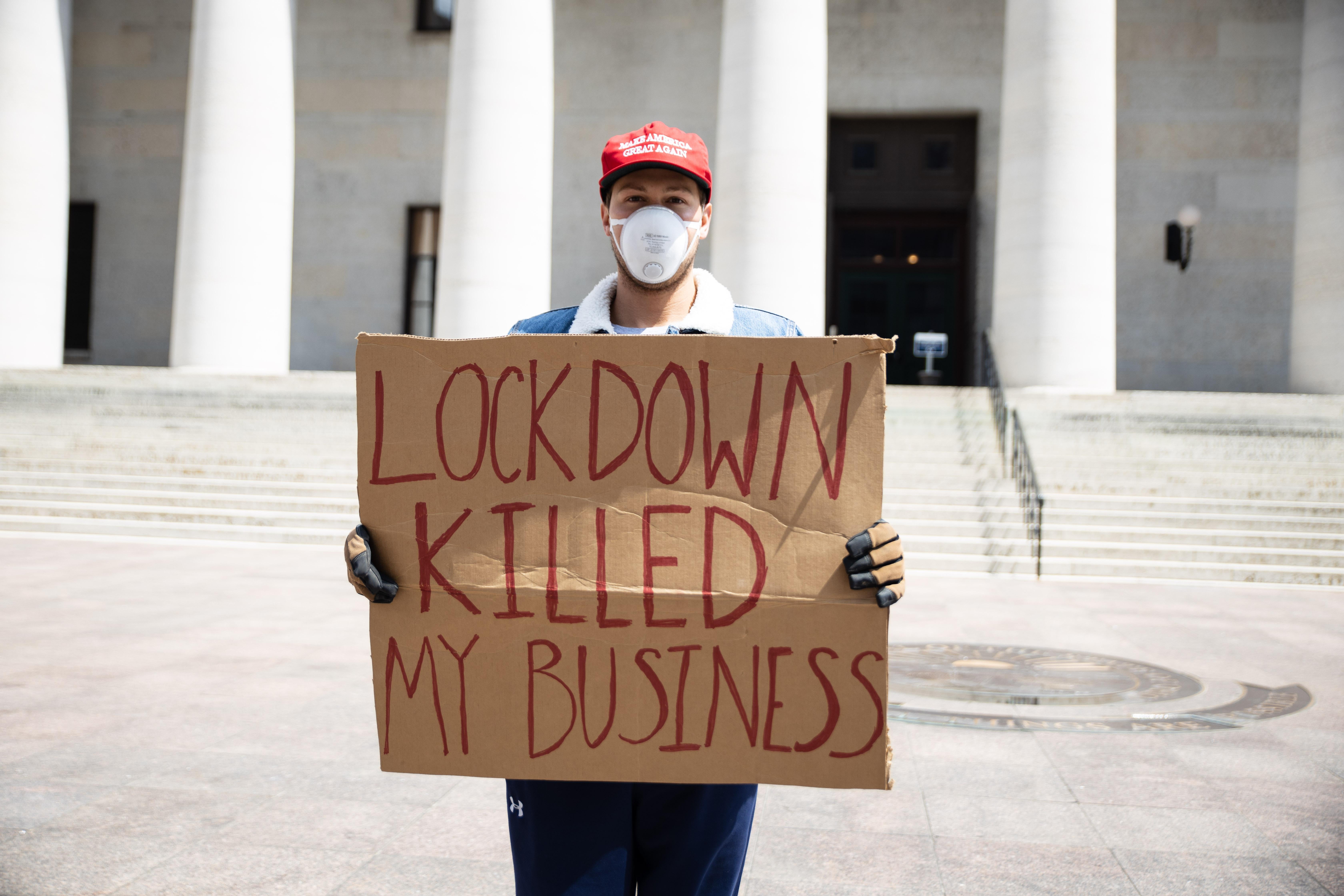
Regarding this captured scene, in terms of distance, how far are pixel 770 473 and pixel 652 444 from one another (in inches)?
9.7

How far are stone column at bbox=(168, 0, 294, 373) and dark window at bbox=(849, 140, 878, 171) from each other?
42.4ft

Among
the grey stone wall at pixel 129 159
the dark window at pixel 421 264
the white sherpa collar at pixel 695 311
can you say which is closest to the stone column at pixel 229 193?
the dark window at pixel 421 264

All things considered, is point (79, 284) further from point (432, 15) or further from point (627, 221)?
point (627, 221)

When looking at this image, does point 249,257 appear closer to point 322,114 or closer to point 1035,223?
point 322,114

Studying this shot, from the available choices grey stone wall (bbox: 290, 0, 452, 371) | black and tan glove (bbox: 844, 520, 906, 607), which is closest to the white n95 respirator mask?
black and tan glove (bbox: 844, 520, 906, 607)

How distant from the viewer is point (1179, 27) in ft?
85.0

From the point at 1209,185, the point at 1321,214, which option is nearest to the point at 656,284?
the point at 1321,214

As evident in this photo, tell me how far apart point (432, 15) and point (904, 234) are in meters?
12.5

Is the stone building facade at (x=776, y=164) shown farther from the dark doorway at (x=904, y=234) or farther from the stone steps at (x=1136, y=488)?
the stone steps at (x=1136, y=488)

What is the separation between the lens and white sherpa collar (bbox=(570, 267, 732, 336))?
2.60 metres

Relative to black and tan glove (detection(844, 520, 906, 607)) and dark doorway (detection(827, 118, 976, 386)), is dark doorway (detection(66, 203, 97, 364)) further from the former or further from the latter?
black and tan glove (detection(844, 520, 906, 607))

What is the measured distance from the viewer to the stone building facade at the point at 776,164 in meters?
19.5

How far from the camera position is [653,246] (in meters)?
2.57

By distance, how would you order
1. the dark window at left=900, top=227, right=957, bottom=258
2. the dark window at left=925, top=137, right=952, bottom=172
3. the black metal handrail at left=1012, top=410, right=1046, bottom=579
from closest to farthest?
the black metal handrail at left=1012, top=410, right=1046, bottom=579, the dark window at left=925, top=137, right=952, bottom=172, the dark window at left=900, top=227, right=957, bottom=258
